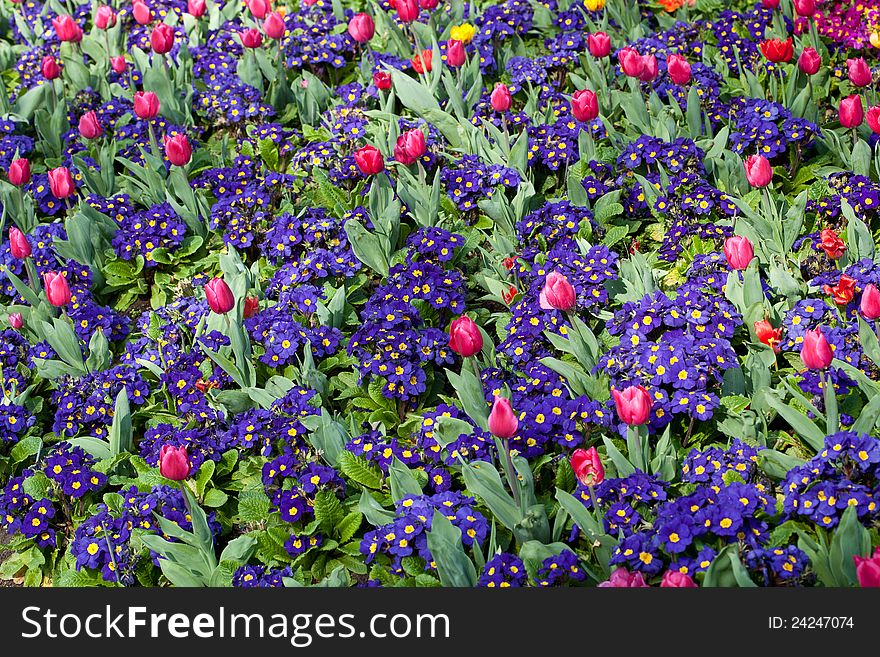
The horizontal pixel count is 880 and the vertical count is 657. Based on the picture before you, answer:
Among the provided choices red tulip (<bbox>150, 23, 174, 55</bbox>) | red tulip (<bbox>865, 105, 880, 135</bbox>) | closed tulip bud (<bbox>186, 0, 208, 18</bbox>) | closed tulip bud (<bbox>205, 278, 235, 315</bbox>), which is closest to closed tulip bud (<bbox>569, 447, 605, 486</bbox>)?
closed tulip bud (<bbox>205, 278, 235, 315</bbox>)

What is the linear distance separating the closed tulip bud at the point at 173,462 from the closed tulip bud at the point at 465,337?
94cm

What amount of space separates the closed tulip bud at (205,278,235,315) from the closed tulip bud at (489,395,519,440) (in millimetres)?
1236

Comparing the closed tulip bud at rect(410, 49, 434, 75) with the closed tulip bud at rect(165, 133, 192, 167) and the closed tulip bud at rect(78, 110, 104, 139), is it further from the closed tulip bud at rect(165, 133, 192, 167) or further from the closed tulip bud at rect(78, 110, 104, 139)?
the closed tulip bud at rect(78, 110, 104, 139)

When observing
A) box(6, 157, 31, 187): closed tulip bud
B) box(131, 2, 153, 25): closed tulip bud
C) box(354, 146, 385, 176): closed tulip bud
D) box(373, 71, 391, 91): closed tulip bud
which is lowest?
box(354, 146, 385, 176): closed tulip bud

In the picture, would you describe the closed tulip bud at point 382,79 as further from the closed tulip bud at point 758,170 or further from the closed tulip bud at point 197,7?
the closed tulip bud at point 758,170

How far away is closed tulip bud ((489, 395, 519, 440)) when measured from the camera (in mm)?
3111

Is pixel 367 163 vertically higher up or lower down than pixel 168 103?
lower down

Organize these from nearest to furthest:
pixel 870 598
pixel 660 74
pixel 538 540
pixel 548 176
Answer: pixel 870 598, pixel 538 540, pixel 548 176, pixel 660 74

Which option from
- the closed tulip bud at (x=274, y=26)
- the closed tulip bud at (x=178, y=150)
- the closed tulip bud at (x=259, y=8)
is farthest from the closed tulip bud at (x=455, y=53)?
the closed tulip bud at (x=178, y=150)

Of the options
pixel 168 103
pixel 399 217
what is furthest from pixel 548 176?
pixel 168 103

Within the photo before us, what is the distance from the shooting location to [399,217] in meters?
4.64

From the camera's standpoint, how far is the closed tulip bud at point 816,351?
3.22m

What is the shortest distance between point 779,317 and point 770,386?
0.32 metres

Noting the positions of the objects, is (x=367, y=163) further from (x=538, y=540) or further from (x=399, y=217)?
(x=538, y=540)
